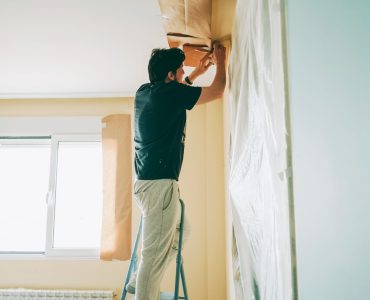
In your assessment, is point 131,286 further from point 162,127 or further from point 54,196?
point 54,196

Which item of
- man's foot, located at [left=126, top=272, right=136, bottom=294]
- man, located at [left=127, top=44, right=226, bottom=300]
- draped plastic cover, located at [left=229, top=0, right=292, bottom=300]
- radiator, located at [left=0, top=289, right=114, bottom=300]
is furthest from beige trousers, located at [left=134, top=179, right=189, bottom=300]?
radiator, located at [left=0, top=289, right=114, bottom=300]

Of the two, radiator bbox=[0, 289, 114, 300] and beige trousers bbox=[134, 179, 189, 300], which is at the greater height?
beige trousers bbox=[134, 179, 189, 300]

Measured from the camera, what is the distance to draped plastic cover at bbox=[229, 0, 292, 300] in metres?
0.59

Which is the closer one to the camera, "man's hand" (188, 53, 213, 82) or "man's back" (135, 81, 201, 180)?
"man's back" (135, 81, 201, 180)

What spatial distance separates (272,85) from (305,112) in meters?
0.16

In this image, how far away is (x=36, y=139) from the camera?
11.3 feet

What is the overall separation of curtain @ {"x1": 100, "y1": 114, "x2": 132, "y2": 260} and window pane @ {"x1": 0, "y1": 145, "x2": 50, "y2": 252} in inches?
28.0

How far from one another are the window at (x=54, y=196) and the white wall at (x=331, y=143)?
9.94 ft

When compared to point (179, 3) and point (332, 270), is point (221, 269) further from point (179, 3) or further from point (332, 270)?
point (332, 270)

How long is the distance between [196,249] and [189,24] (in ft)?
7.36

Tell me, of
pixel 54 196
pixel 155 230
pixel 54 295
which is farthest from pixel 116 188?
pixel 155 230

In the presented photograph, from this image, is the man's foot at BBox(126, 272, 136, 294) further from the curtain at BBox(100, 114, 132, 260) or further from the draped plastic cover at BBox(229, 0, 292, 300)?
Result: the curtain at BBox(100, 114, 132, 260)

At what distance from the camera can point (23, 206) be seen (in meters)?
3.38

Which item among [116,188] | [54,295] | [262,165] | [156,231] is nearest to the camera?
[262,165]
